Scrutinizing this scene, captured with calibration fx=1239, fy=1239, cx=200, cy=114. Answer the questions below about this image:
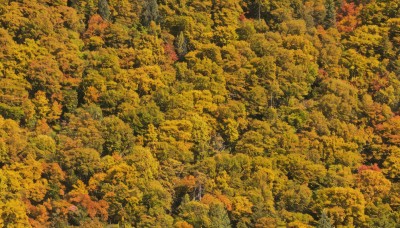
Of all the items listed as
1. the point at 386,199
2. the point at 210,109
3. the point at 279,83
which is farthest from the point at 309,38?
the point at 386,199

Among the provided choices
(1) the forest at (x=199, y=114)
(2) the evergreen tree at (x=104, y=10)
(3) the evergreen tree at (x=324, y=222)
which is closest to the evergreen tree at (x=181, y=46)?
(1) the forest at (x=199, y=114)

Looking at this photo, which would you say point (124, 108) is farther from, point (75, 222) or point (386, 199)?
point (386, 199)

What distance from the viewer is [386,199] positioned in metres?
137

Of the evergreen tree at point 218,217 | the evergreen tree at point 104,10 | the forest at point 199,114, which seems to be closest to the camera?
the evergreen tree at point 218,217

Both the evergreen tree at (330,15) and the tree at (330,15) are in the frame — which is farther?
the evergreen tree at (330,15)

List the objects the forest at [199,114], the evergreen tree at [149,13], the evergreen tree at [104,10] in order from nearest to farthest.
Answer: the forest at [199,114], the evergreen tree at [104,10], the evergreen tree at [149,13]

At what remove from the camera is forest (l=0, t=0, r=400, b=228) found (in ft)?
428

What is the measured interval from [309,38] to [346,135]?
21.3m

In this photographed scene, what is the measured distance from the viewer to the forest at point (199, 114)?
130 m

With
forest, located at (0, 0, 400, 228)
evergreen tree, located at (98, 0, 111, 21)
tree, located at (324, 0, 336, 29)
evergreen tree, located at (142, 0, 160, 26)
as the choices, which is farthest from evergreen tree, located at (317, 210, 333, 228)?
tree, located at (324, 0, 336, 29)

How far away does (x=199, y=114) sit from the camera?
147000 millimetres

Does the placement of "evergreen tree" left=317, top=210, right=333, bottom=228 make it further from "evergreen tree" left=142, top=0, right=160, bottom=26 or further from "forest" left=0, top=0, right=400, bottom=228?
"evergreen tree" left=142, top=0, right=160, bottom=26

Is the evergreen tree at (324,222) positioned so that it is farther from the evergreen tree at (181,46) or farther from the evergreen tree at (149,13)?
the evergreen tree at (149,13)

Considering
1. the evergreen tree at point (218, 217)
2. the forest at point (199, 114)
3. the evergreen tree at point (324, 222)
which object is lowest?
the evergreen tree at point (324, 222)
